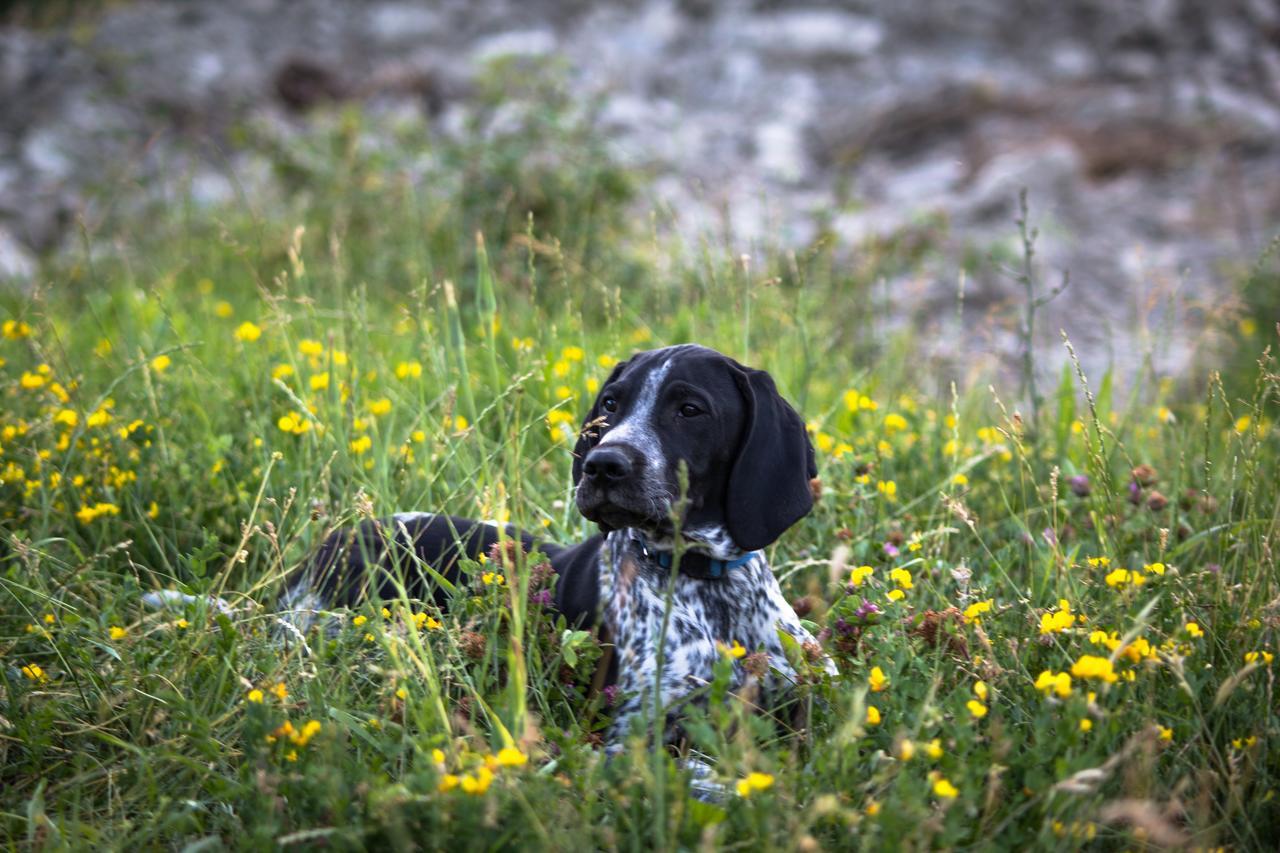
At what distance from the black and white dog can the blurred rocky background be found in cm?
209

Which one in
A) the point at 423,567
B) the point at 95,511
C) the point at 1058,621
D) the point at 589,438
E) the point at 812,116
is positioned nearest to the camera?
the point at 1058,621

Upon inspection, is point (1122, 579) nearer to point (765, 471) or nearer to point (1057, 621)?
point (1057, 621)

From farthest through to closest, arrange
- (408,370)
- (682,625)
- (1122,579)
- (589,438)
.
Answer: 1. (408,370)
2. (589,438)
3. (682,625)
4. (1122,579)

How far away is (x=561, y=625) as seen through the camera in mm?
2920

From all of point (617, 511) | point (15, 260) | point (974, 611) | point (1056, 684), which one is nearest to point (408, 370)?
point (617, 511)

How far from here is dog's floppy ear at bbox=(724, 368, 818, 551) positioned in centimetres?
312

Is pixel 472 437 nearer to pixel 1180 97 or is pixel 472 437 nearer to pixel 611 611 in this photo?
pixel 611 611

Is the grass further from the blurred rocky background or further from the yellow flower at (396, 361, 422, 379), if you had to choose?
the blurred rocky background

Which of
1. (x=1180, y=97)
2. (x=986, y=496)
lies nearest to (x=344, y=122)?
(x=986, y=496)

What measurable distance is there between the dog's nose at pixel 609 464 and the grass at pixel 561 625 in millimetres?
282

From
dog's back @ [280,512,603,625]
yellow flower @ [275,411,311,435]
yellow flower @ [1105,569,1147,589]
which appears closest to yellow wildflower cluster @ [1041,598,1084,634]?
yellow flower @ [1105,569,1147,589]

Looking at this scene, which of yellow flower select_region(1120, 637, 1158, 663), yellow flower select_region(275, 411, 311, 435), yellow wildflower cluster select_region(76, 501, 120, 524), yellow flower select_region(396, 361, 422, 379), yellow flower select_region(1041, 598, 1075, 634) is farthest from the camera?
yellow flower select_region(396, 361, 422, 379)

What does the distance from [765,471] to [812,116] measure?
33.1 feet

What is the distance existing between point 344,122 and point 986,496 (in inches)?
225
